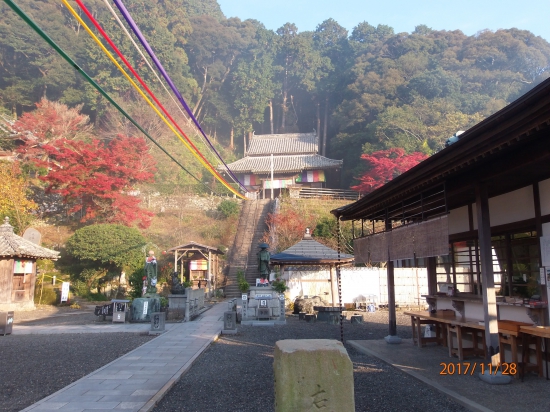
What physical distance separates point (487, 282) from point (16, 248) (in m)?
19.9

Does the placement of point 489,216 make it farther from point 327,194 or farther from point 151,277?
point 327,194

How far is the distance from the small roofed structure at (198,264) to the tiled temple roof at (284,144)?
71.2 feet

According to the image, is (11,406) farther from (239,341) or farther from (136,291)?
(136,291)

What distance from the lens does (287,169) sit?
137 feet

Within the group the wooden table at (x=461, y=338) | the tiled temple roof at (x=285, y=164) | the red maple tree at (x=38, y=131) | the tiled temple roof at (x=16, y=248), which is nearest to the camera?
the wooden table at (x=461, y=338)

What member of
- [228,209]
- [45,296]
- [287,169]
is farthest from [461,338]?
[287,169]

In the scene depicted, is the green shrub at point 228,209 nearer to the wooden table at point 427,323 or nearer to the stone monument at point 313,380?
the wooden table at point 427,323

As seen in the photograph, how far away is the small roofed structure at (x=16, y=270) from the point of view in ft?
62.6

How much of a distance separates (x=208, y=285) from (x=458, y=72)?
130ft

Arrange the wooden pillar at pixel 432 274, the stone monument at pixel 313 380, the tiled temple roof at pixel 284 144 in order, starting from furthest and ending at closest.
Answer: the tiled temple roof at pixel 284 144 → the wooden pillar at pixel 432 274 → the stone monument at pixel 313 380

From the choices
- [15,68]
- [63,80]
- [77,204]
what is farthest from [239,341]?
[15,68]

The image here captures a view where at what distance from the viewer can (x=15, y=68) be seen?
149ft

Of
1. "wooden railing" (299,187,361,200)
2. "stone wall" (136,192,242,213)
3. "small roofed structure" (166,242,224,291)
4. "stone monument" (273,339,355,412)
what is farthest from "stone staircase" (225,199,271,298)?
"stone monument" (273,339,355,412)
